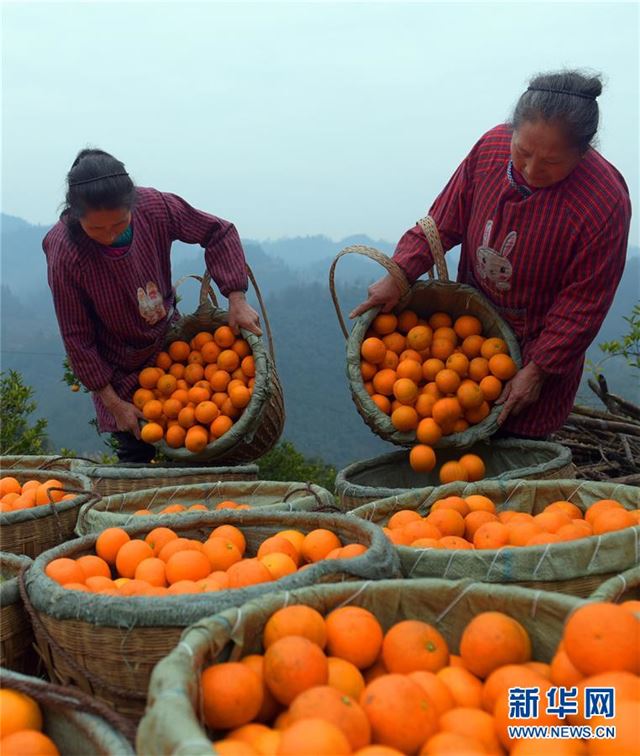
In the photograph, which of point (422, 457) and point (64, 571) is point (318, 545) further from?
point (422, 457)

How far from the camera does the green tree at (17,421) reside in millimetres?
5547

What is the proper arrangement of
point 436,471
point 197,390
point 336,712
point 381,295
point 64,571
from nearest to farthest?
point 336,712, point 64,571, point 381,295, point 436,471, point 197,390

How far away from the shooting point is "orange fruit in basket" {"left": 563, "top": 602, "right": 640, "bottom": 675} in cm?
126

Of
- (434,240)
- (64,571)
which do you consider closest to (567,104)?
(434,240)

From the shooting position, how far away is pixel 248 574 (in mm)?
1759

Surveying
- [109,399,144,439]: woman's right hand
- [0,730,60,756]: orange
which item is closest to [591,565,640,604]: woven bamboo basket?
[0,730,60,756]: orange

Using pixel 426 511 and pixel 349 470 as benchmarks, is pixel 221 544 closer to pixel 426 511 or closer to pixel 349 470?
pixel 426 511

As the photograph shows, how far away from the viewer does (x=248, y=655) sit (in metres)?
1.45

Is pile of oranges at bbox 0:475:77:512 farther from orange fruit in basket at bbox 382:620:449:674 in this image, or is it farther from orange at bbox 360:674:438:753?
orange at bbox 360:674:438:753

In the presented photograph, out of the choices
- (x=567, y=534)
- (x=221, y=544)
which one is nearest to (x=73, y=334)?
(x=221, y=544)

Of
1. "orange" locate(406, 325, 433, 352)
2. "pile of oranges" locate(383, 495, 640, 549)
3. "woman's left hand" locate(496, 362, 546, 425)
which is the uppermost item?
"orange" locate(406, 325, 433, 352)

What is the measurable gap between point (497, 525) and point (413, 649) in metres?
0.76

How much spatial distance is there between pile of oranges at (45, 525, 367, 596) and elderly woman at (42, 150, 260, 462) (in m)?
1.87

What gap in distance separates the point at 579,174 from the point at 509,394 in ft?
3.16
